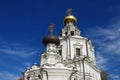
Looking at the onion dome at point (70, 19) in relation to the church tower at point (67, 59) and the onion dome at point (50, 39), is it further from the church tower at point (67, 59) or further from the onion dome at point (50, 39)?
the onion dome at point (50, 39)

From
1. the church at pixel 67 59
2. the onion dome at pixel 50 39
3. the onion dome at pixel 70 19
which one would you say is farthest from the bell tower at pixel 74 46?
the onion dome at pixel 50 39

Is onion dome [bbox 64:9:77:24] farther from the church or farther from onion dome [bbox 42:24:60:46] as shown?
onion dome [bbox 42:24:60:46]

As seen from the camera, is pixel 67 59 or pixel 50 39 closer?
pixel 50 39

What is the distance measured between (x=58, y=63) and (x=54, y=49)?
8.73 ft

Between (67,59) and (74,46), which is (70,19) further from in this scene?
(67,59)

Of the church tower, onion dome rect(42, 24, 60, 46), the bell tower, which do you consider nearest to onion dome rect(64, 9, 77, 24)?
the church tower

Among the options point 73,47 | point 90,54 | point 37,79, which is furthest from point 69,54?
point 37,79

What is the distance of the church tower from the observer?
27.6 metres

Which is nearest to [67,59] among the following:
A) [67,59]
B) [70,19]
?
[67,59]

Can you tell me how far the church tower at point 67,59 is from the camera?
27.6 m

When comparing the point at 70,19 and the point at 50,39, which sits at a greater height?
the point at 70,19

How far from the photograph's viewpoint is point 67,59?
30938 millimetres

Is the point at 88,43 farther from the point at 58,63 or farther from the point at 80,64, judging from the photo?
the point at 58,63

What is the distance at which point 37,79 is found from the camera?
2798 cm
